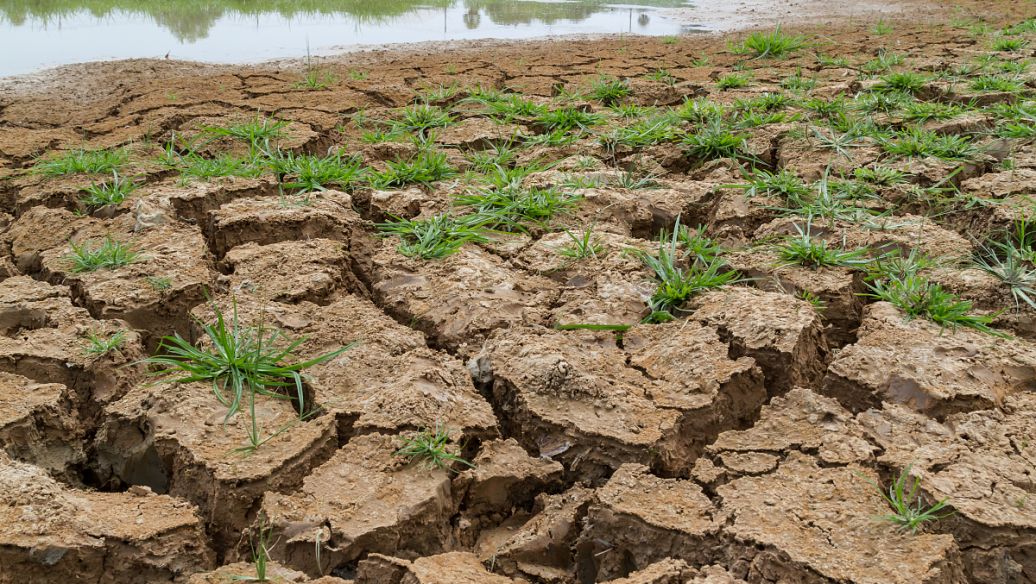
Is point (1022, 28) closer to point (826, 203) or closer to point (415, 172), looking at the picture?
point (826, 203)

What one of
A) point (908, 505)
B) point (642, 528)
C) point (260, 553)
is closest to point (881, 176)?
point (908, 505)

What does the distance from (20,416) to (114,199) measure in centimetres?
152

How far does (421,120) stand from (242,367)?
2358 mm

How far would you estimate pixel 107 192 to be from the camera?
3.48 m

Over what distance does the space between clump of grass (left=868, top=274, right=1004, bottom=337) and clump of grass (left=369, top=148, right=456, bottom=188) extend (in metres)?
1.77

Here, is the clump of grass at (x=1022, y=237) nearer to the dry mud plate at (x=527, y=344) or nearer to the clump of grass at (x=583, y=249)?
the dry mud plate at (x=527, y=344)

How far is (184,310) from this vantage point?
274cm

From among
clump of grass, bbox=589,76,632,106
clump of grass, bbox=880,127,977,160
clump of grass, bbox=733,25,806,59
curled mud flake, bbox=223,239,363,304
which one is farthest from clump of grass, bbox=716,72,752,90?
curled mud flake, bbox=223,239,363,304

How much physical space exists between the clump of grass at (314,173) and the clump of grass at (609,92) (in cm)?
164

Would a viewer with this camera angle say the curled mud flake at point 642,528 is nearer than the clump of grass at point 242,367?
Yes

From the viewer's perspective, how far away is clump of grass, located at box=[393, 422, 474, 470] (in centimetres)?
197

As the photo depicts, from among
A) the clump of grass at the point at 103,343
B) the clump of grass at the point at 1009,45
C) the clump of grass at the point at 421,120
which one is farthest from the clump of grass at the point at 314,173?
the clump of grass at the point at 1009,45

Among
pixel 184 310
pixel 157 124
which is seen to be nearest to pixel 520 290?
pixel 184 310

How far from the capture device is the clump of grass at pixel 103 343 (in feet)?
7.88
